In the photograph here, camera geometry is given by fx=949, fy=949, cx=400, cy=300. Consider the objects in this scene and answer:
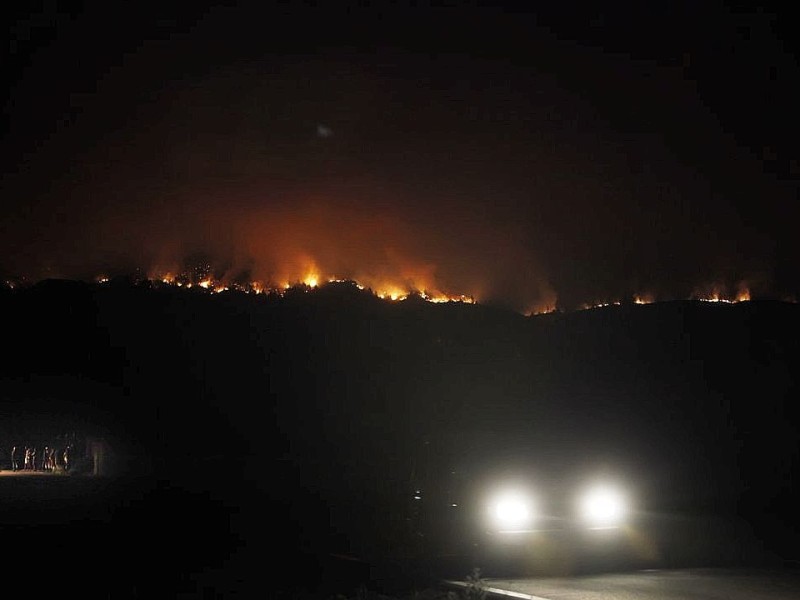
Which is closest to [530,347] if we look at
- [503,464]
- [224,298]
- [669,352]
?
[669,352]

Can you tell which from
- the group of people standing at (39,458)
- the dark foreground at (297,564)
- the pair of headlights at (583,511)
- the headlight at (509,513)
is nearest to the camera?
the dark foreground at (297,564)

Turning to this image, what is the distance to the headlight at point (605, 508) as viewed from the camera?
57.1ft

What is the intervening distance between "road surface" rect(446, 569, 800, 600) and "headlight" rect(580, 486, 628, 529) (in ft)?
7.36

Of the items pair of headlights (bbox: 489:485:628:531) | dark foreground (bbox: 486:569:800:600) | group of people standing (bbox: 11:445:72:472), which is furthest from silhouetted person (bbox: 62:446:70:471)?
dark foreground (bbox: 486:569:800:600)

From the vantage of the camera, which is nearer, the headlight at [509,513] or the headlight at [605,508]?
the headlight at [509,513]

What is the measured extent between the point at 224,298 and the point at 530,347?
26.4 m

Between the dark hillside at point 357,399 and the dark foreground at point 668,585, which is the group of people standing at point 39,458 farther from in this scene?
the dark foreground at point 668,585

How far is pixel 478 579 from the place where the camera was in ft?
42.6


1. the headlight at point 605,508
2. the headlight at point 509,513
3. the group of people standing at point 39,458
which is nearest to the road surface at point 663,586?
the headlight at point 605,508

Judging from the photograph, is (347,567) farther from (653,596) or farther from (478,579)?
(653,596)

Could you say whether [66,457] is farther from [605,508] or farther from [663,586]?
[663,586]

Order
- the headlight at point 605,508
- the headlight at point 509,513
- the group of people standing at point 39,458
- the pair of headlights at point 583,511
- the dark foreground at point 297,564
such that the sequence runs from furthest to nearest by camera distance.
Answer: the group of people standing at point 39,458, the headlight at point 605,508, the pair of headlights at point 583,511, the headlight at point 509,513, the dark foreground at point 297,564

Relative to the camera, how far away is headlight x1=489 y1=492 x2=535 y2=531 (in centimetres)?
1670

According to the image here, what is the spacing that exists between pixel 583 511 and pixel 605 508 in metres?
0.84
